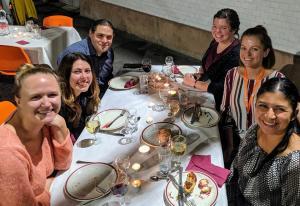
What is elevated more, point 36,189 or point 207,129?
point 207,129

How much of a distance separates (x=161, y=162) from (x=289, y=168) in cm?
73

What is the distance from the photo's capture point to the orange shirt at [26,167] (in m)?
1.62

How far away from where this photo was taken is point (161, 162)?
1983 mm

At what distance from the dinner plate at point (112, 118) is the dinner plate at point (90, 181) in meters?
0.43

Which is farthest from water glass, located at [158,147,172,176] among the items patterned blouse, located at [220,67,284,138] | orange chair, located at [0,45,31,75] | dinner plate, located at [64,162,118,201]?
orange chair, located at [0,45,31,75]

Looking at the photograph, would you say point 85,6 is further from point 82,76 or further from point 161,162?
point 161,162

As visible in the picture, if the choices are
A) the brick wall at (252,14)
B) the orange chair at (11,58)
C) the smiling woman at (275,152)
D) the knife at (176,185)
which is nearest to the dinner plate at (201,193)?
the knife at (176,185)

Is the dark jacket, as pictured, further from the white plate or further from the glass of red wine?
the glass of red wine

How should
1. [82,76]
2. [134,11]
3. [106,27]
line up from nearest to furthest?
1. [82,76]
2. [106,27]
3. [134,11]

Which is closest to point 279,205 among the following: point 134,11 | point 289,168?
point 289,168

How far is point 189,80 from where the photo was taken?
298cm

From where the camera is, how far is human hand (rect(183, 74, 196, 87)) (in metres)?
2.97

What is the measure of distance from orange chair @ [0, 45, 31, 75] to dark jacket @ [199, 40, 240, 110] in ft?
6.95

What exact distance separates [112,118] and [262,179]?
3.84 ft
